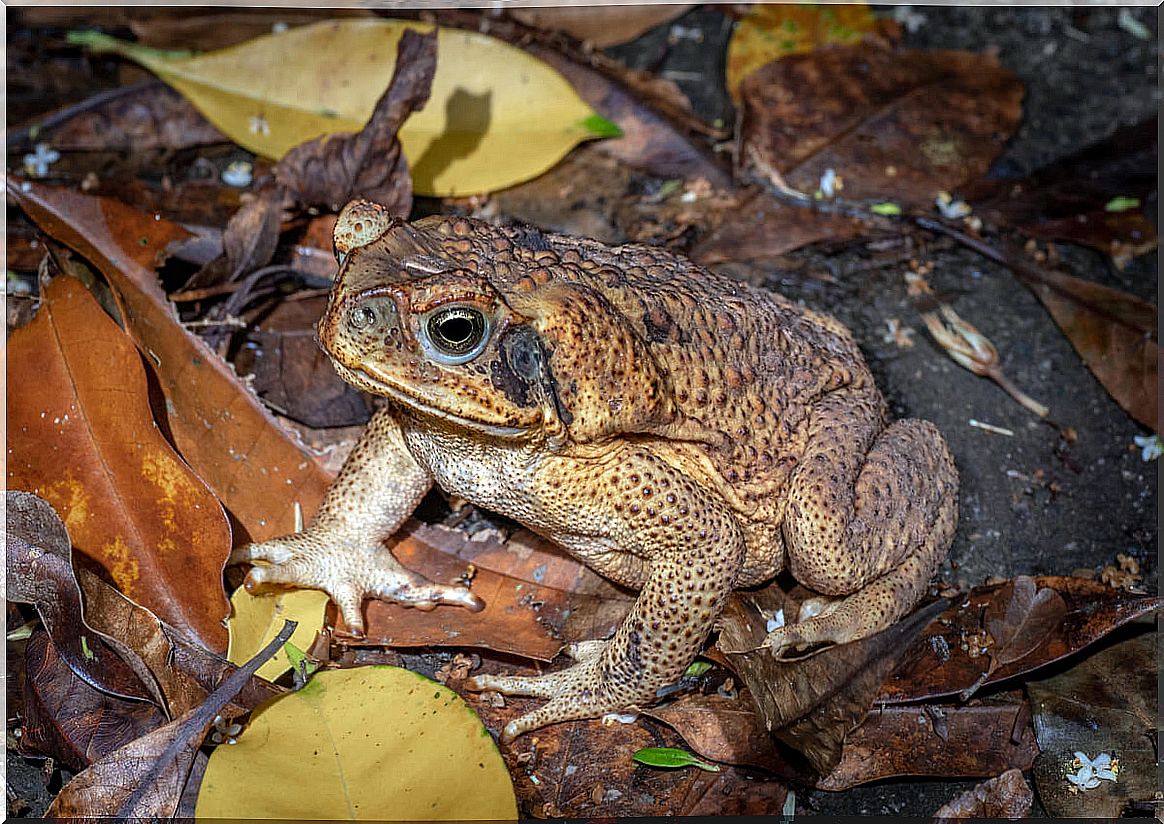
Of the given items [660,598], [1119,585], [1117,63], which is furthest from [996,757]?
[1117,63]

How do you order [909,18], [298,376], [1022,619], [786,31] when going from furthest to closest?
[909,18] → [786,31] → [298,376] → [1022,619]

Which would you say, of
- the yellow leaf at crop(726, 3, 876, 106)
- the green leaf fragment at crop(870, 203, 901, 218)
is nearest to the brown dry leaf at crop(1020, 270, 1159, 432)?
the green leaf fragment at crop(870, 203, 901, 218)

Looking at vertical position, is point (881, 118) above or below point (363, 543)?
above

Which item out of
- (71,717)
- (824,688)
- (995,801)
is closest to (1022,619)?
(995,801)

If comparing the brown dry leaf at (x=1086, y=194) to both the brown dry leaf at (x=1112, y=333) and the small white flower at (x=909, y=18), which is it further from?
the small white flower at (x=909, y=18)

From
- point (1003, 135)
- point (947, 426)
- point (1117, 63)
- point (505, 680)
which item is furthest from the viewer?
point (1117, 63)

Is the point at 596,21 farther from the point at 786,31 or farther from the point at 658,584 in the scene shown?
the point at 658,584

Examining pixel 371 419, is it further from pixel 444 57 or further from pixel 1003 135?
pixel 1003 135
